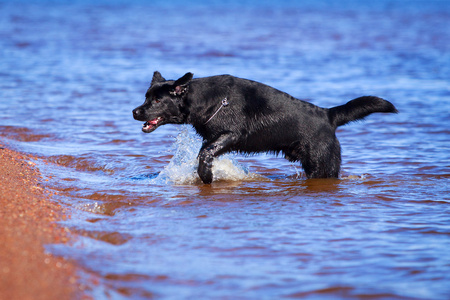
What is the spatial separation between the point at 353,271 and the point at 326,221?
48.1 inches

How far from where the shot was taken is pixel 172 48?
22375 mm

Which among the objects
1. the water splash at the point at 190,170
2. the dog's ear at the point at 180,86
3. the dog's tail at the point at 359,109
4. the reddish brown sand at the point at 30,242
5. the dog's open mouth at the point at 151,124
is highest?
the dog's ear at the point at 180,86

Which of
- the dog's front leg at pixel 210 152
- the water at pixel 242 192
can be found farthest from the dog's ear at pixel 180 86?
the water at pixel 242 192

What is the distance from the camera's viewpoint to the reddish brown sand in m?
3.59

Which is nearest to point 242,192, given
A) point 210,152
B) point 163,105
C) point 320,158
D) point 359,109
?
point 210,152

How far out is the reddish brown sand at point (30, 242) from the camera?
359 centimetres

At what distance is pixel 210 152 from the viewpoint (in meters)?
6.84

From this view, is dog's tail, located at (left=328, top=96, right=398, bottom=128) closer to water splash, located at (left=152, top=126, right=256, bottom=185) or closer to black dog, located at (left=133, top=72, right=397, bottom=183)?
black dog, located at (left=133, top=72, right=397, bottom=183)

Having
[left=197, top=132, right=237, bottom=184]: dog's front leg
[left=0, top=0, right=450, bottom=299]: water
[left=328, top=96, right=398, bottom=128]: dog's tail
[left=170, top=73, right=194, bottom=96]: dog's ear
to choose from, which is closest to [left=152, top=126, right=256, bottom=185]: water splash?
[left=0, top=0, right=450, bottom=299]: water

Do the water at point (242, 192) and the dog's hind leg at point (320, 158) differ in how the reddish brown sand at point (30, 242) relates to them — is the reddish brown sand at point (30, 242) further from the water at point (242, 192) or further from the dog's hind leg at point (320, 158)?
the dog's hind leg at point (320, 158)

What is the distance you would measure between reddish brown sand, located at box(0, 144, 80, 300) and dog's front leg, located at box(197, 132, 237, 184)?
1.75 metres

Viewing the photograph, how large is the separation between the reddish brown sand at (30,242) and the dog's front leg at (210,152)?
175 cm

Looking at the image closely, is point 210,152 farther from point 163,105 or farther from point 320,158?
point 320,158

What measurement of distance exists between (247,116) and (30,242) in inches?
131
